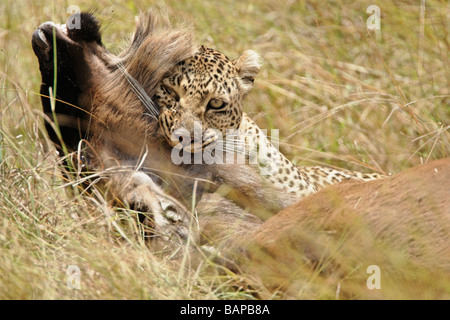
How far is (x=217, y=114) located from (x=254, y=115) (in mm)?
1313

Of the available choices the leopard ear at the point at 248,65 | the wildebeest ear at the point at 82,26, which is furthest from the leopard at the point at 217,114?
the wildebeest ear at the point at 82,26

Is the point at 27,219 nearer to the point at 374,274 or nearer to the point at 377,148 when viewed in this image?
the point at 374,274

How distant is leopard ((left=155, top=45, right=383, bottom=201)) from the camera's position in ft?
12.6

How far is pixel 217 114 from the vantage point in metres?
4.28

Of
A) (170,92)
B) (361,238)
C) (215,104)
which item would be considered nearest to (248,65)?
(215,104)

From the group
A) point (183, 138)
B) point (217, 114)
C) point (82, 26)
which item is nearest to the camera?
point (82, 26)

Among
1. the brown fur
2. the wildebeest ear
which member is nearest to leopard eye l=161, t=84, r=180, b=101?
the wildebeest ear

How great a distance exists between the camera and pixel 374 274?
2.40 m

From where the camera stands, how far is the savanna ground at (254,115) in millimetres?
2697

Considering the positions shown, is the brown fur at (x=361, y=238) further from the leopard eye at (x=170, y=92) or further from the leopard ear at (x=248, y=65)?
the leopard ear at (x=248, y=65)

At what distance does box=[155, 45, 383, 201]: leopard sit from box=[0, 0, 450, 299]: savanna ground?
0.87 ft

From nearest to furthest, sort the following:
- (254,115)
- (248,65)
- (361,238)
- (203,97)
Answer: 1. (361,238)
2. (203,97)
3. (248,65)
4. (254,115)

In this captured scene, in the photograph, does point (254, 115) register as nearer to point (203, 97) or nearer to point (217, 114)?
point (217, 114)

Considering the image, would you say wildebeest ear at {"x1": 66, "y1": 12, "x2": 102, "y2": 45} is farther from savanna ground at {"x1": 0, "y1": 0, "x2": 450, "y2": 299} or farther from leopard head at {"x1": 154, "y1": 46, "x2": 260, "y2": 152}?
leopard head at {"x1": 154, "y1": 46, "x2": 260, "y2": 152}
